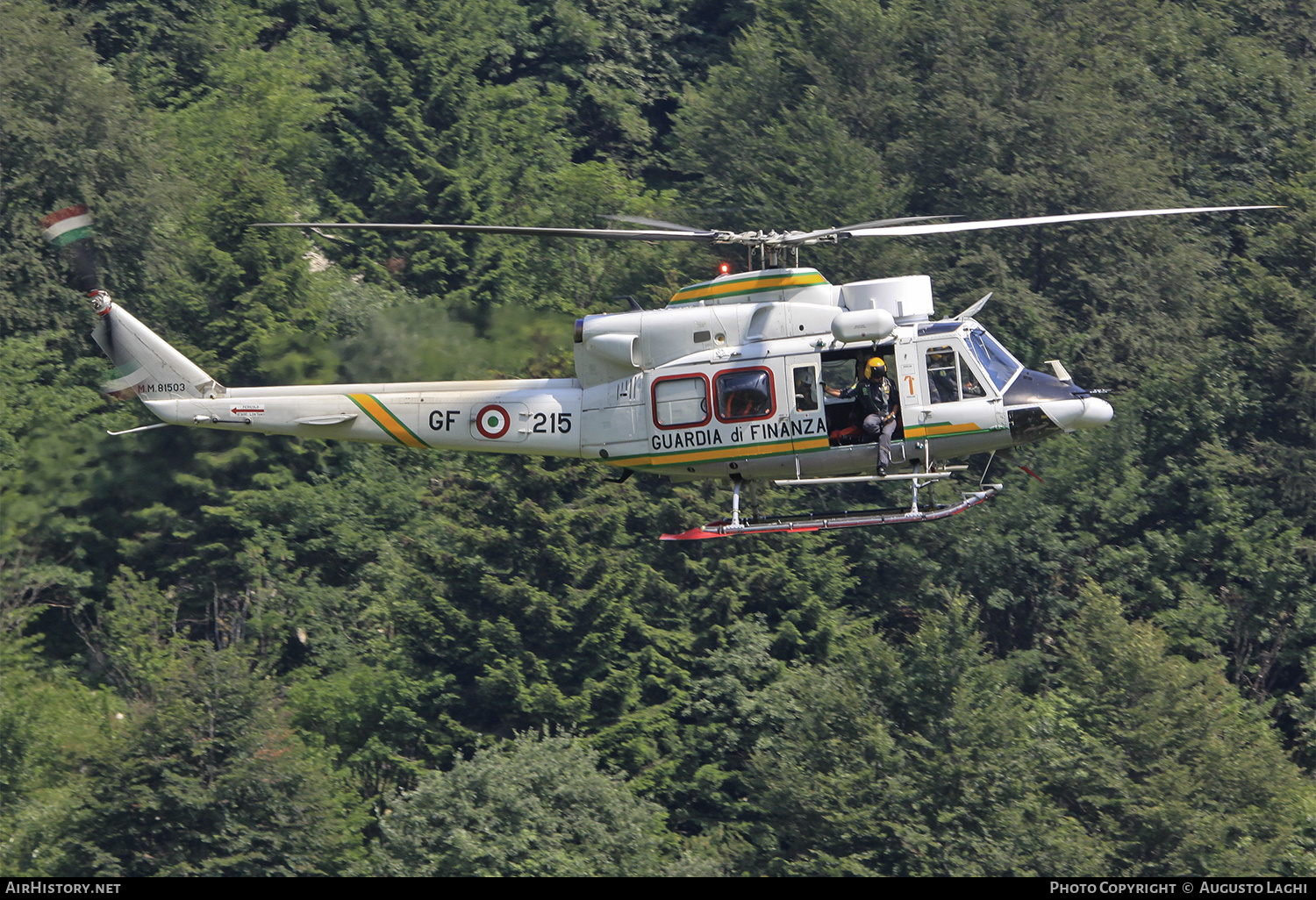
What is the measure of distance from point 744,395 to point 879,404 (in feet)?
5.19

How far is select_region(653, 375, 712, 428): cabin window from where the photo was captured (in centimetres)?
2131

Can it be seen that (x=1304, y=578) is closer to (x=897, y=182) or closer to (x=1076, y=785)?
(x=1076, y=785)

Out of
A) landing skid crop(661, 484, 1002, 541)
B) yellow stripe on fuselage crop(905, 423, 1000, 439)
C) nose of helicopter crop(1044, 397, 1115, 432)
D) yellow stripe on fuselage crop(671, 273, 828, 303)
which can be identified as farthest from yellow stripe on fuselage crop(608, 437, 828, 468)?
nose of helicopter crop(1044, 397, 1115, 432)

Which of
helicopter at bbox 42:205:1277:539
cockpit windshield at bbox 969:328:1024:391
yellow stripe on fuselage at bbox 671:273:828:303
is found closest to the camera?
helicopter at bbox 42:205:1277:539

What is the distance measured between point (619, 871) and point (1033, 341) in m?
19.2

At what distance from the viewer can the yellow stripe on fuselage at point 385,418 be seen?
22953mm

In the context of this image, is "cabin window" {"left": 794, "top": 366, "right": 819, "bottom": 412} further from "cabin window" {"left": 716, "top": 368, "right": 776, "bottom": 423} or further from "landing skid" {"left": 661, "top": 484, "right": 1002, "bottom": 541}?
"landing skid" {"left": 661, "top": 484, "right": 1002, "bottom": 541}

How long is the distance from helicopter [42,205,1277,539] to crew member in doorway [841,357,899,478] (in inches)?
3.2

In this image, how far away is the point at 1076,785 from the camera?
37250mm

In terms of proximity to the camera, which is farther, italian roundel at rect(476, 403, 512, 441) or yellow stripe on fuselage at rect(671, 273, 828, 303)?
italian roundel at rect(476, 403, 512, 441)

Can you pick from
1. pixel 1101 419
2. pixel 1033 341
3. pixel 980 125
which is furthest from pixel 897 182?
pixel 1101 419

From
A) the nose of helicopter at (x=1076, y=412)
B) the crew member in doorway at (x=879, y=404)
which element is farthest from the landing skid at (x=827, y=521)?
the nose of helicopter at (x=1076, y=412)

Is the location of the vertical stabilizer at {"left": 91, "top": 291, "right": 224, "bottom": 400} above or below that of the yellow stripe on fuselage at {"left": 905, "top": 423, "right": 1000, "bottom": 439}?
above

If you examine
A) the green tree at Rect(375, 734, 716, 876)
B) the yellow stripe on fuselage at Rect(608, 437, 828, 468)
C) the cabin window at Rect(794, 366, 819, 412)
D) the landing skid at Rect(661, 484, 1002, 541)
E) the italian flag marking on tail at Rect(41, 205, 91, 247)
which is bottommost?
the green tree at Rect(375, 734, 716, 876)
